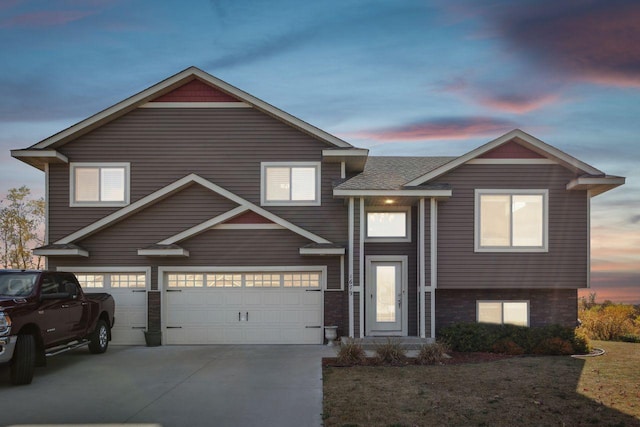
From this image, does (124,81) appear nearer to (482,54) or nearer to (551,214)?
(482,54)

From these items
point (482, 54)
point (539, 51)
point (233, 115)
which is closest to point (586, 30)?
point (539, 51)

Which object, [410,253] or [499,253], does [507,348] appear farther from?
[410,253]

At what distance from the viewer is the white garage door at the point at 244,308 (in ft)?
61.0

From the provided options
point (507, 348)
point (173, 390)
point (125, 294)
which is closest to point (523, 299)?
point (507, 348)

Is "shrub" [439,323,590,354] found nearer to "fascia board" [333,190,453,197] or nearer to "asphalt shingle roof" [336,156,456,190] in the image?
"fascia board" [333,190,453,197]

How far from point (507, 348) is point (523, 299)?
2.66 m

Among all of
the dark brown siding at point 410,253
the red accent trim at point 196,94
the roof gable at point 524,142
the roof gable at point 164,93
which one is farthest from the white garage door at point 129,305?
the roof gable at point 524,142

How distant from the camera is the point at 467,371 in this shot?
1336cm

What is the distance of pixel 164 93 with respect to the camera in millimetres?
19500

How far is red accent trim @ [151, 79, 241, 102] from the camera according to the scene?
19.5 meters

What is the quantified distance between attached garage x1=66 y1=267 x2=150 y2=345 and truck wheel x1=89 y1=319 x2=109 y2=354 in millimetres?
2066

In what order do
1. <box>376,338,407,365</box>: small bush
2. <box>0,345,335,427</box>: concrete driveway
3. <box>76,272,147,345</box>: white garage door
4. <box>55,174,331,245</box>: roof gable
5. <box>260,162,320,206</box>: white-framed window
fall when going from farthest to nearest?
<box>260,162,320,206</box>: white-framed window < <box>76,272,147,345</box>: white garage door < <box>55,174,331,245</box>: roof gable < <box>376,338,407,365</box>: small bush < <box>0,345,335,427</box>: concrete driveway

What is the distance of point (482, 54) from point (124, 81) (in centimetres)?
1163

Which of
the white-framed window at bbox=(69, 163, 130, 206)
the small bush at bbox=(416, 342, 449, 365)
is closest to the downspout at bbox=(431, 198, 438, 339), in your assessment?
the small bush at bbox=(416, 342, 449, 365)
